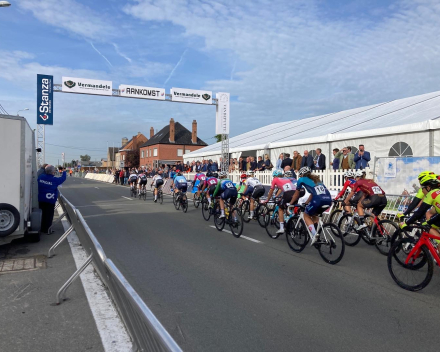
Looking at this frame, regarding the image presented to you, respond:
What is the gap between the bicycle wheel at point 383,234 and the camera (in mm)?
7441

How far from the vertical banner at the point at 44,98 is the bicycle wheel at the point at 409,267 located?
19784 mm

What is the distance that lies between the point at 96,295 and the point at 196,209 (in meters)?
10.8

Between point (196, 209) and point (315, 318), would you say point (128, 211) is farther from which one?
point (315, 318)

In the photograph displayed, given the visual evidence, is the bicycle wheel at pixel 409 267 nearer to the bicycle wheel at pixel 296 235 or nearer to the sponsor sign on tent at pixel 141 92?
the bicycle wheel at pixel 296 235

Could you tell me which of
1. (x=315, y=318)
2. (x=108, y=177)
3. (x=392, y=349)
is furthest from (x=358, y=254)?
(x=108, y=177)

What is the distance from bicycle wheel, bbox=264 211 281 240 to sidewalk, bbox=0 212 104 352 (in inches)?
185

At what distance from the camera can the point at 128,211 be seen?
591 inches

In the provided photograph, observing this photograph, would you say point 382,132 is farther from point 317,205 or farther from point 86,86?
point 86,86

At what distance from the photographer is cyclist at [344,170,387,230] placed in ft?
25.2

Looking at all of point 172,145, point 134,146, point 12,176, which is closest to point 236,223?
point 12,176

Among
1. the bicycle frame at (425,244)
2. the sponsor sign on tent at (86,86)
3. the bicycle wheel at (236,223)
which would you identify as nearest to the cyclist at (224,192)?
the bicycle wheel at (236,223)

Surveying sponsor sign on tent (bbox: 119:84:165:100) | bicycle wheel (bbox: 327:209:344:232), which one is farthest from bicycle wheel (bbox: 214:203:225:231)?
sponsor sign on tent (bbox: 119:84:165:100)

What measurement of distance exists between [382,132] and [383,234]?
354 inches

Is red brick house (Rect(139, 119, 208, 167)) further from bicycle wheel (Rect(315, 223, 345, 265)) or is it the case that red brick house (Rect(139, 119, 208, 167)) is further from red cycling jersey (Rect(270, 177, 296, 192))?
bicycle wheel (Rect(315, 223, 345, 265))
